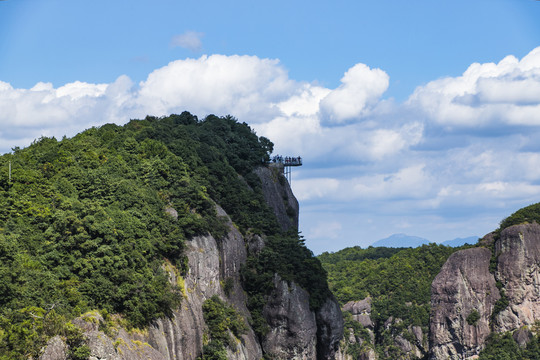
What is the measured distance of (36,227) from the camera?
5381 centimetres

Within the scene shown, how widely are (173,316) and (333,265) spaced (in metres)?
120

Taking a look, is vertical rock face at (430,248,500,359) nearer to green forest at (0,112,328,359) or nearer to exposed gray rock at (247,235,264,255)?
green forest at (0,112,328,359)

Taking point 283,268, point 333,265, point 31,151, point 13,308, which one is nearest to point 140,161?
point 31,151

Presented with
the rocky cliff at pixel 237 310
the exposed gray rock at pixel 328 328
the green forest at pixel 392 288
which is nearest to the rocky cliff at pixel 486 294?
the green forest at pixel 392 288

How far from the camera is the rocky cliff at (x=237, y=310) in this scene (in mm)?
46562

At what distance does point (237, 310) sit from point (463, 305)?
5779cm

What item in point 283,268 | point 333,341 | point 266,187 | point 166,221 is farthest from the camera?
point 266,187

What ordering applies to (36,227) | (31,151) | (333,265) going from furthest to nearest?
(333,265), (31,151), (36,227)

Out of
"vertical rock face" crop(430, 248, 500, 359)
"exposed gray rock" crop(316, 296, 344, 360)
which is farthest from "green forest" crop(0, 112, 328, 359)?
"vertical rock face" crop(430, 248, 500, 359)

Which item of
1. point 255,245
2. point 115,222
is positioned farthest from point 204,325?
point 255,245

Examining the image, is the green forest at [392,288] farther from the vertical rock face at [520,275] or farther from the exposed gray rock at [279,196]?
the exposed gray rock at [279,196]

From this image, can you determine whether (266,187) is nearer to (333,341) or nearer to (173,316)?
(333,341)

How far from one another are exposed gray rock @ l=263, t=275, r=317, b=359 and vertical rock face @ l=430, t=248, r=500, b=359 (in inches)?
1921

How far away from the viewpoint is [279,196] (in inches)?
3755
